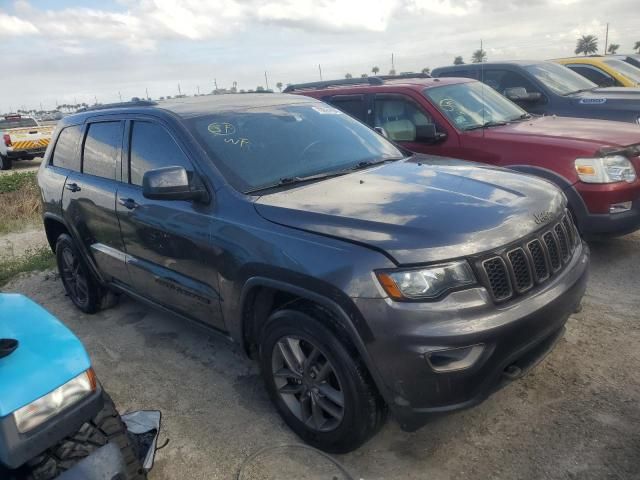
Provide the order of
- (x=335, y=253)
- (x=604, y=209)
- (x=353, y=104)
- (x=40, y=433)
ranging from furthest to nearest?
1. (x=353, y=104)
2. (x=604, y=209)
3. (x=335, y=253)
4. (x=40, y=433)

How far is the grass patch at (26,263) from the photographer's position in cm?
629

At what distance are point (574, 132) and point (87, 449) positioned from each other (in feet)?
16.1

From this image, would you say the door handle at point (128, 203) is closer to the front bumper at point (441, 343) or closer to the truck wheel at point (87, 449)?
the truck wheel at point (87, 449)

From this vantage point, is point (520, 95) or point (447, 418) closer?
point (447, 418)

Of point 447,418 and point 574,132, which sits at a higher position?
point 574,132

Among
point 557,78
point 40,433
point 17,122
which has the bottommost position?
point 40,433

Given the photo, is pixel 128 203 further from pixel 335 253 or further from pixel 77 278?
pixel 335 253

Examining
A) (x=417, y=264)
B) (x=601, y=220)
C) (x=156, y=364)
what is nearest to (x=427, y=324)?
(x=417, y=264)

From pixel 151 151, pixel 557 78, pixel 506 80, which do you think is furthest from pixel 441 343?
→ pixel 557 78

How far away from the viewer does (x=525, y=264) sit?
252cm

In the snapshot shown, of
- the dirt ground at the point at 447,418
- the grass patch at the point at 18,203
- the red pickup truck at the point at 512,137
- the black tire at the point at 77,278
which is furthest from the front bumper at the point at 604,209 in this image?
the grass patch at the point at 18,203

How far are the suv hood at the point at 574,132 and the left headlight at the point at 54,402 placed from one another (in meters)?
4.37

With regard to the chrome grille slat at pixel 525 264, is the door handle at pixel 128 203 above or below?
above

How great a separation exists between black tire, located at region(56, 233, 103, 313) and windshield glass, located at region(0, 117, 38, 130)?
46.2 feet
